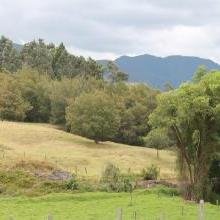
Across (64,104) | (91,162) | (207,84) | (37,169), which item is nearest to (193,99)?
(207,84)

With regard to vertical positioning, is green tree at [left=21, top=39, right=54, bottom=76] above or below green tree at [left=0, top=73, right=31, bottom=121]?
above

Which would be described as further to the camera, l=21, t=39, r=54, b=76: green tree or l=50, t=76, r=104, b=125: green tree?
l=21, t=39, r=54, b=76: green tree

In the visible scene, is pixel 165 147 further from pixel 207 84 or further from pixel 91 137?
pixel 207 84

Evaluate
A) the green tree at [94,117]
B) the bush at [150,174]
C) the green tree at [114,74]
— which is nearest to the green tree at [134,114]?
the green tree at [94,117]

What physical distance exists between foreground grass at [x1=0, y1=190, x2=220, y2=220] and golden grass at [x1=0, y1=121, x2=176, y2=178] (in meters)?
15.6

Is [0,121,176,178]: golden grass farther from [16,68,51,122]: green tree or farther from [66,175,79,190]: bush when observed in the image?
[16,68,51,122]: green tree

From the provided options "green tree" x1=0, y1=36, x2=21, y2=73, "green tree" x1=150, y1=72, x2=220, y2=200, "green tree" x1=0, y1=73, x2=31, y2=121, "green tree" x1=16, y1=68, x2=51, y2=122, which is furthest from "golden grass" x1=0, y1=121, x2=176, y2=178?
"green tree" x1=0, y1=36, x2=21, y2=73

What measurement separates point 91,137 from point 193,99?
5345cm

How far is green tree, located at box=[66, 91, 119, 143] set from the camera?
10406cm

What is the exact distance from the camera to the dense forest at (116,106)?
5659 centimetres

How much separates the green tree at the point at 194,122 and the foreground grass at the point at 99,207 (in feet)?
13.3

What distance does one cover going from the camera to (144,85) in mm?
133000

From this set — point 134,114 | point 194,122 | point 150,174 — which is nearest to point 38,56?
point 134,114

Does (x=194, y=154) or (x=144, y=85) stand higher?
(x=144, y=85)
